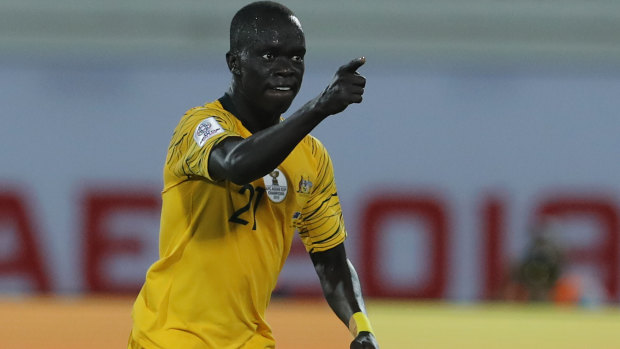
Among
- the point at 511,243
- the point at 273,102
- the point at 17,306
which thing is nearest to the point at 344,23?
the point at 511,243

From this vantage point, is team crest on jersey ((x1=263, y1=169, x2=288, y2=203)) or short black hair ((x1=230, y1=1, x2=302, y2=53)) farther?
team crest on jersey ((x1=263, y1=169, x2=288, y2=203))

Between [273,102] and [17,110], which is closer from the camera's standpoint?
[273,102]

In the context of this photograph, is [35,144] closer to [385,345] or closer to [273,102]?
[385,345]

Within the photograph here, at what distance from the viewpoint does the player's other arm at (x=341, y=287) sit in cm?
375

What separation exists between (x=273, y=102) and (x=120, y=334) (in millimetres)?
3353

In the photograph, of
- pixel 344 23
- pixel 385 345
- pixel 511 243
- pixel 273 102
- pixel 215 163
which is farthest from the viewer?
pixel 344 23

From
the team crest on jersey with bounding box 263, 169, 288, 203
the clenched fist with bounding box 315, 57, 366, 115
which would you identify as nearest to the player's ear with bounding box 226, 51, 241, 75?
the team crest on jersey with bounding box 263, 169, 288, 203

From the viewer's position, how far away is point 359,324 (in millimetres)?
Answer: 3684

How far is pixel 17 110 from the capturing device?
11.3 meters

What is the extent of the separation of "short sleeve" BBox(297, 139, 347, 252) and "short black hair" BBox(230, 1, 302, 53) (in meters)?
0.56

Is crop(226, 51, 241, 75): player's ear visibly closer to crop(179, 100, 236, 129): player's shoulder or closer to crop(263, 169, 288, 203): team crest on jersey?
crop(179, 100, 236, 129): player's shoulder

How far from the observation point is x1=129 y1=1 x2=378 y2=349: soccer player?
10.5 ft

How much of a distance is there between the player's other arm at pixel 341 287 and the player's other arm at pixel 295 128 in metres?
1.00

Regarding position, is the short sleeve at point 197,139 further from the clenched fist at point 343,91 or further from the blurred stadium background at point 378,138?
the blurred stadium background at point 378,138
